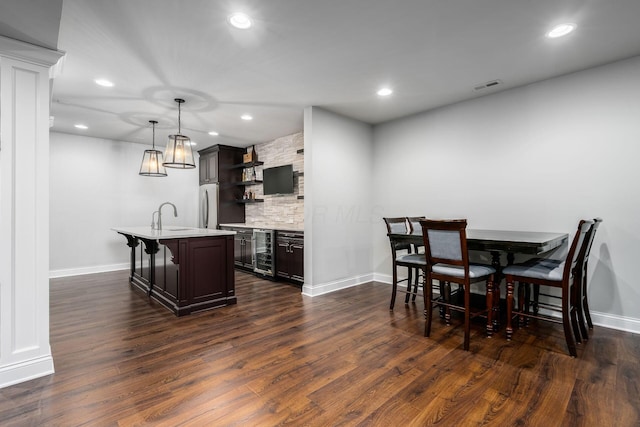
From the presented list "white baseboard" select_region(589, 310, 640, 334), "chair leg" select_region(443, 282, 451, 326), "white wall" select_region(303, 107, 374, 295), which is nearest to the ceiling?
"white wall" select_region(303, 107, 374, 295)

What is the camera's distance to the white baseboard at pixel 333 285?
13.5 ft

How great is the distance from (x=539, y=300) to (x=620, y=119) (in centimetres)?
197

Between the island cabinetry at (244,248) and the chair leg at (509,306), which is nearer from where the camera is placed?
the chair leg at (509,306)

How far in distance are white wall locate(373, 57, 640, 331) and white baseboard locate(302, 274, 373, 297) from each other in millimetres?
1306

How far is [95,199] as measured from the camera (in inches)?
228

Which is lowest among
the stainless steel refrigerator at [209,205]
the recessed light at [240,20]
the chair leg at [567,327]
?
the chair leg at [567,327]

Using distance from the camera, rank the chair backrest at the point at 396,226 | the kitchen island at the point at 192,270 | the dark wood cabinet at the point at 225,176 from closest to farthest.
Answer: the kitchen island at the point at 192,270, the chair backrest at the point at 396,226, the dark wood cabinet at the point at 225,176

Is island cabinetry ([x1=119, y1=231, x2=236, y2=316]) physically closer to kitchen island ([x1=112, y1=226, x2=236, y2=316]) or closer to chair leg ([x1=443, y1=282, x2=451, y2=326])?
kitchen island ([x1=112, y1=226, x2=236, y2=316])

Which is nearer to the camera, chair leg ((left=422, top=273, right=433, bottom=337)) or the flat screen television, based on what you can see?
chair leg ((left=422, top=273, right=433, bottom=337))

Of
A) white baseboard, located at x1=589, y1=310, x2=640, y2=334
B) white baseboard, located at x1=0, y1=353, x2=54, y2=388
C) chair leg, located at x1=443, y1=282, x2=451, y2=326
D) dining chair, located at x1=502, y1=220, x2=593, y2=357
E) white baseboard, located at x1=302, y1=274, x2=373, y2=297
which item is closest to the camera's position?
white baseboard, located at x1=0, y1=353, x2=54, y2=388

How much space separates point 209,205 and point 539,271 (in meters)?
5.71

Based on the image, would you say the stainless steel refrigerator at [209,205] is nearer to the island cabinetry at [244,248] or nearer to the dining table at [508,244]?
the island cabinetry at [244,248]

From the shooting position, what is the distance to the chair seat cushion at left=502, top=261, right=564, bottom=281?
→ 2474mm

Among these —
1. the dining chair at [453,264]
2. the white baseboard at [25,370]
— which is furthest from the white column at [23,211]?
the dining chair at [453,264]
